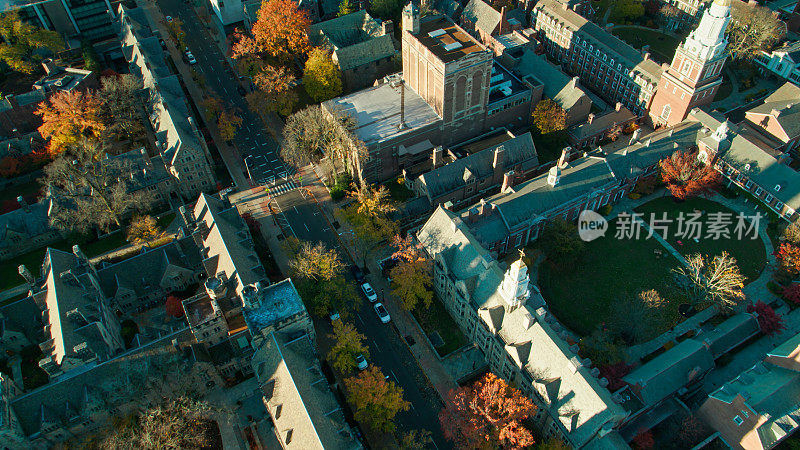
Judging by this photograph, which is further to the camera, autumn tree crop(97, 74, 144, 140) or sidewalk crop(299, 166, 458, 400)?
autumn tree crop(97, 74, 144, 140)

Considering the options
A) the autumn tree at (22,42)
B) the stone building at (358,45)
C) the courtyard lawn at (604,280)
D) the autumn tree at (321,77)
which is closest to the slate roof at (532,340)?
the courtyard lawn at (604,280)

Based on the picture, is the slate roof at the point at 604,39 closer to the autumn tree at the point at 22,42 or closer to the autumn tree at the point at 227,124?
the autumn tree at the point at 227,124

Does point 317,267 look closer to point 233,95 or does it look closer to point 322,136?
point 322,136

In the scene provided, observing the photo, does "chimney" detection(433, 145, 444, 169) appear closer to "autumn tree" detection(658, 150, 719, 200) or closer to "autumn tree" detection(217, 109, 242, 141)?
"autumn tree" detection(658, 150, 719, 200)

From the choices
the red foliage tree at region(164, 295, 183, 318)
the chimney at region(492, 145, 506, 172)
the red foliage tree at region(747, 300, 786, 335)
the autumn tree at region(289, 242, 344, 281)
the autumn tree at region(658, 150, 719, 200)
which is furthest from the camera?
the chimney at region(492, 145, 506, 172)

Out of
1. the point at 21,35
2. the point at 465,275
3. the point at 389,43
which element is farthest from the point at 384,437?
the point at 21,35

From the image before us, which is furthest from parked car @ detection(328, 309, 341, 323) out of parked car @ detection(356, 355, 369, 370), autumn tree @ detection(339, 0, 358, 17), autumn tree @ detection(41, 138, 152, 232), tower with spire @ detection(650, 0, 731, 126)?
autumn tree @ detection(339, 0, 358, 17)
